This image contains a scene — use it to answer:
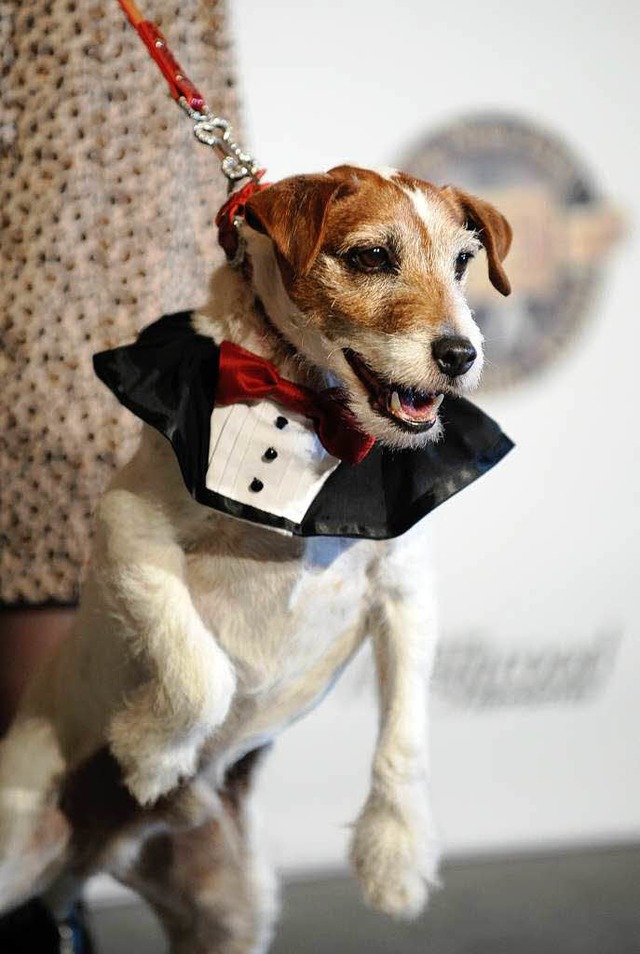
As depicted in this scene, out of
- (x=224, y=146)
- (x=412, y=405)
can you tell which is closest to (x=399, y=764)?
(x=412, y=405)

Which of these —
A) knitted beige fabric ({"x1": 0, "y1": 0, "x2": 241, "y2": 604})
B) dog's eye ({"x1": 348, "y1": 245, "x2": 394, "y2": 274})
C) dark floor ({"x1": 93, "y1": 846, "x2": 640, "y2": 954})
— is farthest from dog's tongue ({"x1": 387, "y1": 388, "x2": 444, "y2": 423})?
dark floor ({"x1": 93, "y1": 846, "x2": 640, "y2": 954})

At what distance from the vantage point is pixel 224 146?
1.07 metres

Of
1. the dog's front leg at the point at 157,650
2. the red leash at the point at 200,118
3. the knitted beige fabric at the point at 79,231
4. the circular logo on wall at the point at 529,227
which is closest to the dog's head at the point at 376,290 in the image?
the red leash at the point at 200,118

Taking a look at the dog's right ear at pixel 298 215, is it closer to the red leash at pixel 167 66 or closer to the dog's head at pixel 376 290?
the dog's head at pixel 376 290

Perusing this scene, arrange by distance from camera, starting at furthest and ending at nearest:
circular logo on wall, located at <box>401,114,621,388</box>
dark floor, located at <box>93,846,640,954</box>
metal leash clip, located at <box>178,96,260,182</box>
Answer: circular logo on wall, located at <box>401,114,621,388</box> → dark floor, located at <box>93,846,640,954</box> → metal leash clip, located at <box>178,96,260,182</box>

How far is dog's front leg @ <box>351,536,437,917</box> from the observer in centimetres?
99

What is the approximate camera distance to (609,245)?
2012 mm

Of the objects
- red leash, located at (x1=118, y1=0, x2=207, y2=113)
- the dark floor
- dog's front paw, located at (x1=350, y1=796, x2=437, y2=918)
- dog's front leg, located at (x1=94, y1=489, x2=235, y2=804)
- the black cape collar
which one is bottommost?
the dark floor

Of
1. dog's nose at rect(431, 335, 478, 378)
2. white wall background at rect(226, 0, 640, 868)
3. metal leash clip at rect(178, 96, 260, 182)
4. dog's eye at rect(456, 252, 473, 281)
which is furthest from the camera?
white wall background at rect(226, 0, 640, 868)

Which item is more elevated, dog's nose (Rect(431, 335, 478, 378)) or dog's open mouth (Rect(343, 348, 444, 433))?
dog's nose (Rect(431, 335, 478, 378))

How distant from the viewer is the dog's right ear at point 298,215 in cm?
86

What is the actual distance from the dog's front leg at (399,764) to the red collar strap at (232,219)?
0.32 meters

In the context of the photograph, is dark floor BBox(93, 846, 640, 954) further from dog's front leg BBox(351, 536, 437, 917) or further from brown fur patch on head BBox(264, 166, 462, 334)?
brown fur patch on head BBox(264, 166, 462, 334)

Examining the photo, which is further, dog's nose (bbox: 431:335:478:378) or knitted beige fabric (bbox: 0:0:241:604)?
knitted beige fabric (bbox: 0:0:241:604)
